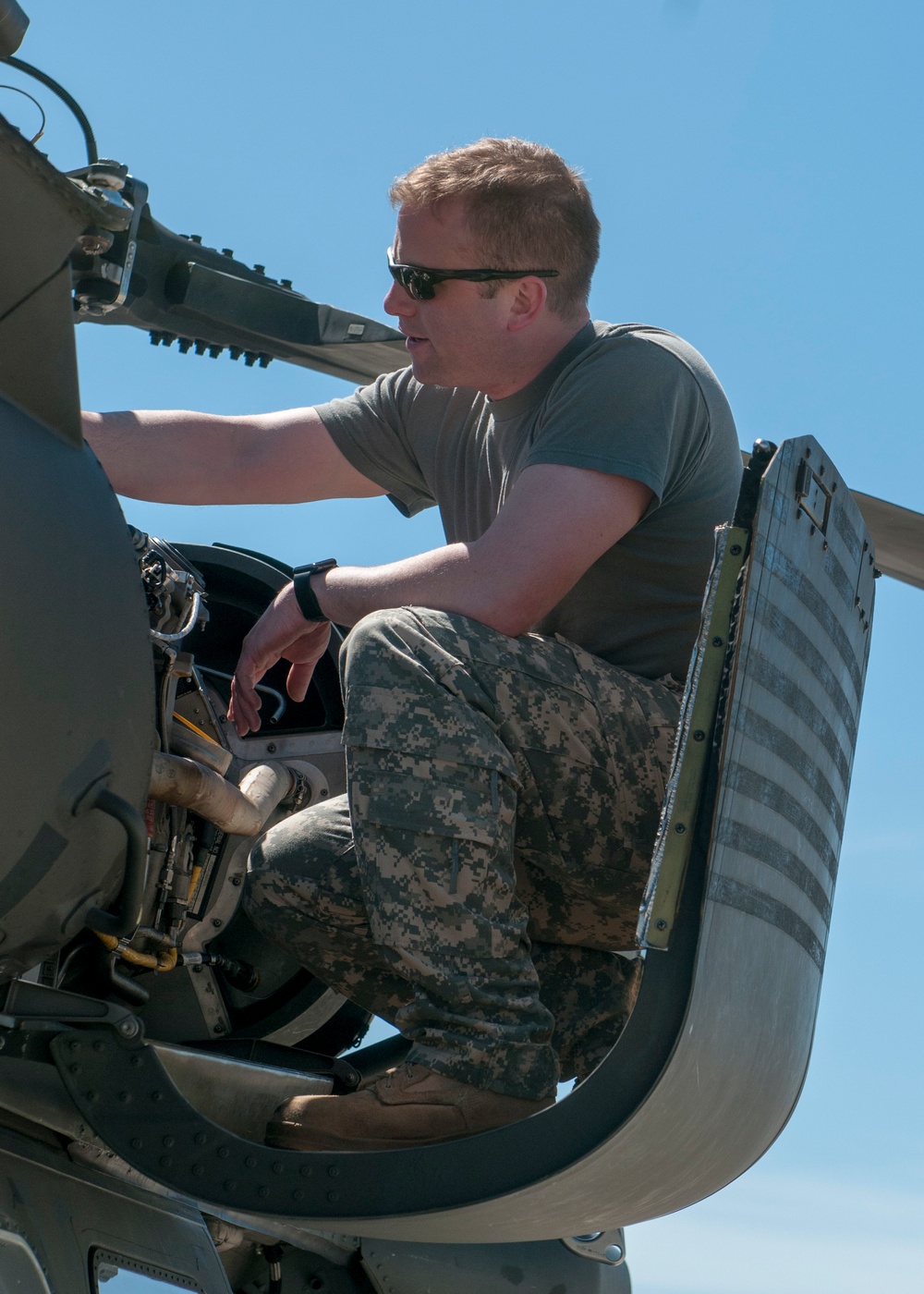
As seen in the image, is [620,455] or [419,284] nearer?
[620,455]

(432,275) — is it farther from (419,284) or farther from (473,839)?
(473,839)

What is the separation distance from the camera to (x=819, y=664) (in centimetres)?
278

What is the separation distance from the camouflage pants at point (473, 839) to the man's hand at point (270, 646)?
25cm

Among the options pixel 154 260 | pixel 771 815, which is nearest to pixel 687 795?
pixel 771 815

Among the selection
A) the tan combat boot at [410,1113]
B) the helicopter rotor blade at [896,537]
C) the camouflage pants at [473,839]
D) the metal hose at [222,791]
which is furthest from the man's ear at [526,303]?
the tan combat boot at [410,1113]

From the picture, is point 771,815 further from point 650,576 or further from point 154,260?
point 154,260

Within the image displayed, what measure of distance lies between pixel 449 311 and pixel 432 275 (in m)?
0.08

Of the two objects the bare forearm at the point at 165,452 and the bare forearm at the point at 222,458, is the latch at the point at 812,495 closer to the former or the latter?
the bare forearm at the point at 222,458

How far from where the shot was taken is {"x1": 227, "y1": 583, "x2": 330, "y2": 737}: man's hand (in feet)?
10.00

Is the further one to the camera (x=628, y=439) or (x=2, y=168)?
(x=628, y=439)

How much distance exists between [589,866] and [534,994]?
1.17 feet

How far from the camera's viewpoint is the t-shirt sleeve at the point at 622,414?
281 centimetres

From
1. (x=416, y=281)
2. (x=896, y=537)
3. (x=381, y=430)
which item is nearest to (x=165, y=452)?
(x=381, y=430)

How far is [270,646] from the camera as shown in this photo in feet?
10.1
